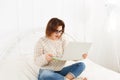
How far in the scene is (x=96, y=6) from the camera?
283 cm

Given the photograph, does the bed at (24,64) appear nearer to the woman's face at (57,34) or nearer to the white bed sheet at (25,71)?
the white bed sheet at (25,71)

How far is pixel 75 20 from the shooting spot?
2699 millimetres

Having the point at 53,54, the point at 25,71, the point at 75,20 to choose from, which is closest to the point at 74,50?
the point at 53,54

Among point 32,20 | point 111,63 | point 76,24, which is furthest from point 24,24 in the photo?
point 111,63

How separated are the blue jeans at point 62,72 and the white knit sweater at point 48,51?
0.05m

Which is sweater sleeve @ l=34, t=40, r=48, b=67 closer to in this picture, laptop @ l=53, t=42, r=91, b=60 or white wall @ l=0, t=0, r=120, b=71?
laptop @ l=53, t=42, r=91, b=60

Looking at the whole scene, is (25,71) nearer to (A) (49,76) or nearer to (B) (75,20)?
(A) (49,76)

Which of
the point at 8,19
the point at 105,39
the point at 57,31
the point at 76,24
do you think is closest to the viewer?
the point at 57,31

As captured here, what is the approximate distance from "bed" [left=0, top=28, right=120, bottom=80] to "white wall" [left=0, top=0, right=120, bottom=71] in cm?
7

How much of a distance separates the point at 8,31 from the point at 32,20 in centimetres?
25

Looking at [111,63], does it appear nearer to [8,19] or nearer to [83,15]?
[83,15]

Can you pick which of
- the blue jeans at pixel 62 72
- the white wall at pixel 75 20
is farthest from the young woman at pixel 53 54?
the white wall at pixel 75 20

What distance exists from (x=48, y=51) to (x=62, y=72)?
202 millimetres

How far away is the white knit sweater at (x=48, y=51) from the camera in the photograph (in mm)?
2041
